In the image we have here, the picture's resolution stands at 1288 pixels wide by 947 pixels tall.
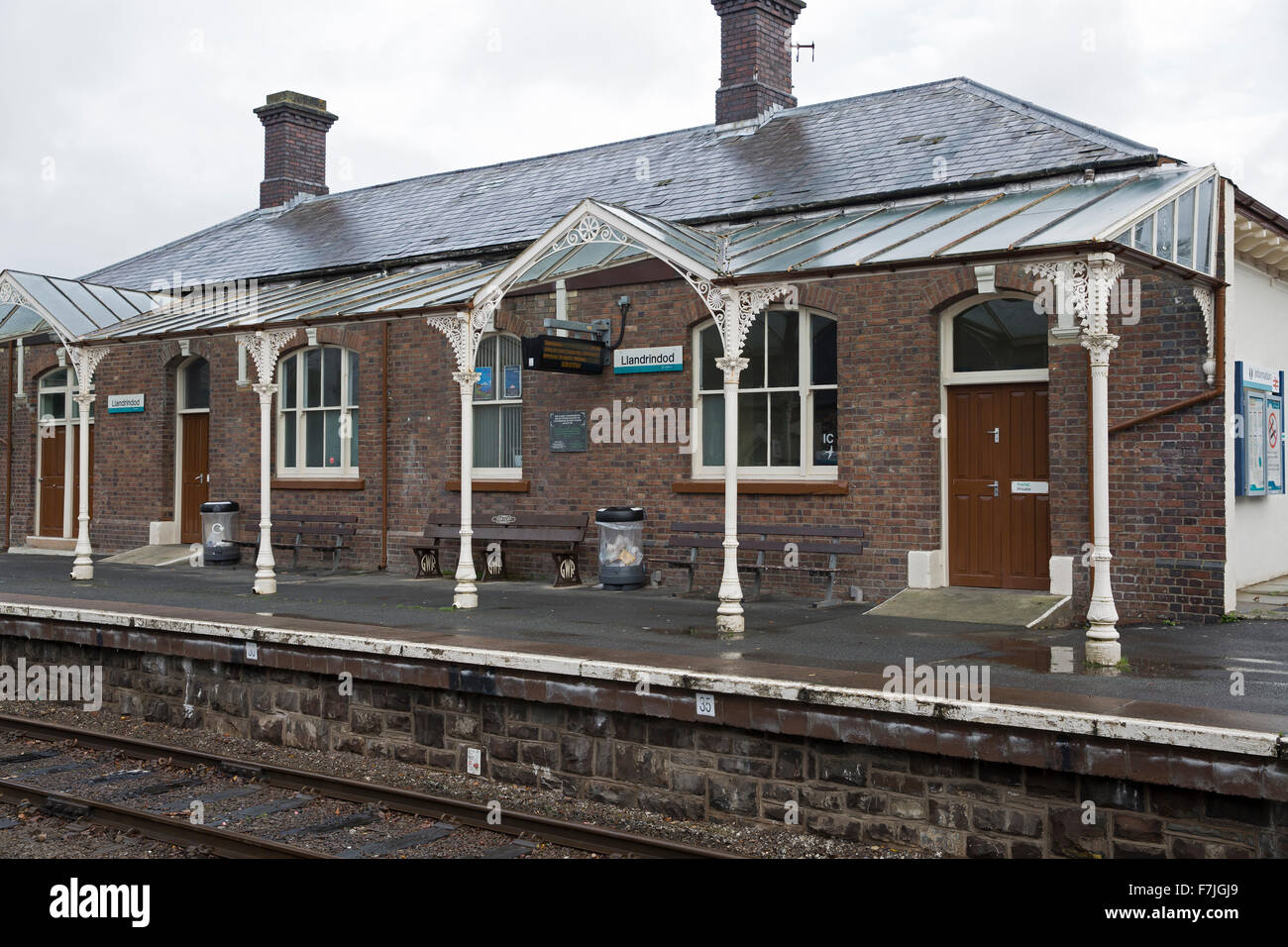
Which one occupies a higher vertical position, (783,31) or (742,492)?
(783,31)

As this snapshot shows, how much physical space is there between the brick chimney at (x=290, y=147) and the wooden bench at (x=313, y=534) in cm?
888

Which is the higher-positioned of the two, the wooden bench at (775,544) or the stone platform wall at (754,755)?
the wooden bench at (775,544)

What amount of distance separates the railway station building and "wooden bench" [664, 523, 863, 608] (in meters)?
0.15

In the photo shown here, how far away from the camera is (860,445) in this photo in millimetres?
12461

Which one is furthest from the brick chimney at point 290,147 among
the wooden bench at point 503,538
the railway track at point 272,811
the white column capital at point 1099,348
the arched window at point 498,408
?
the white column capital at point 1099,348

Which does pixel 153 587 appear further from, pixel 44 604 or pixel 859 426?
pixel 859 426

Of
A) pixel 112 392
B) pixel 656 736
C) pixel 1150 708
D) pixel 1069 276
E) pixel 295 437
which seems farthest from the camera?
pixel 112 392

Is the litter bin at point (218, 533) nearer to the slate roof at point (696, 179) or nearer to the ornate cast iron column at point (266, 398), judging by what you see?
the slate roof at point (696, 179)

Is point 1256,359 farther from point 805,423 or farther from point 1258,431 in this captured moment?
point 805,423

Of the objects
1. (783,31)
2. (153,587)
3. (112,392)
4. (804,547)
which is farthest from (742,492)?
(112,392)

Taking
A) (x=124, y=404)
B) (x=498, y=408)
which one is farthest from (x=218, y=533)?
(x=498, y=408)

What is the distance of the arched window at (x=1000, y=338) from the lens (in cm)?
1172

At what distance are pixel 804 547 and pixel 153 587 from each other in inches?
A: 302
